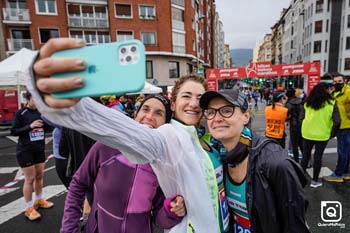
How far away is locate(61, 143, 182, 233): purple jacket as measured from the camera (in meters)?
1.30

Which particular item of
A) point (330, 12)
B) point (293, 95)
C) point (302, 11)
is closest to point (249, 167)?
point (293, 95)

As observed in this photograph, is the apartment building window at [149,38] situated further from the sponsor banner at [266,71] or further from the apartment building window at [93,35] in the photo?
the sponsor banner at [266,71]

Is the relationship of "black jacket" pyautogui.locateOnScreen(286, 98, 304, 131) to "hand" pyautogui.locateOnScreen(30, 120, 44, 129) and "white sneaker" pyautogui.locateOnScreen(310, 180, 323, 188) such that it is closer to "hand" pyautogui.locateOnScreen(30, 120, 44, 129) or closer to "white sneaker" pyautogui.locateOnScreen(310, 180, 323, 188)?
"white sneaker" pyautogui.locateOnScreen(310, 180, 323, 188)

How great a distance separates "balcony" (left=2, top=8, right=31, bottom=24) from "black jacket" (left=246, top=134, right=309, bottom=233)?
29783mm

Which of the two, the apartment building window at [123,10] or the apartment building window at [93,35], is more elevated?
the apartment building window at [123,10]

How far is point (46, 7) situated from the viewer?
77.9 ft

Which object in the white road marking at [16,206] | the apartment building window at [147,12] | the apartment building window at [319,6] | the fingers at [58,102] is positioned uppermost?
the apartment building window at [319,6]

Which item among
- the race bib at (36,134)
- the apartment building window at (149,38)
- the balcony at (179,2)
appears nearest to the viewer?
the race bib at (36,134)

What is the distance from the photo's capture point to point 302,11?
44.2 m

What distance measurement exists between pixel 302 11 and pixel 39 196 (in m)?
55.4

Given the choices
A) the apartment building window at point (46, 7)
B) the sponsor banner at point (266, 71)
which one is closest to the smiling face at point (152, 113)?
the sponsor banner at point (266, 71)

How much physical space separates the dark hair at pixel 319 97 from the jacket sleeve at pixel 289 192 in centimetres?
336

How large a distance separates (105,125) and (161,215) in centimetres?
83

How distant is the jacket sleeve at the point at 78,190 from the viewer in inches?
59.7
